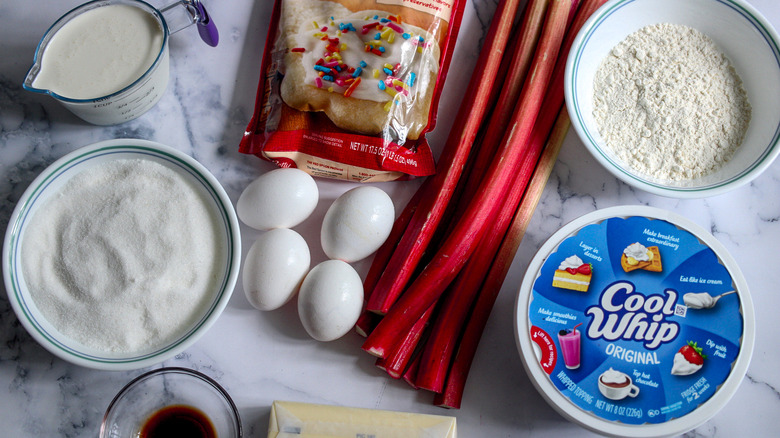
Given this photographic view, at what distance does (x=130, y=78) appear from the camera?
105 centimetres

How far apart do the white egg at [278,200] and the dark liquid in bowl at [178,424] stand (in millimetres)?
344

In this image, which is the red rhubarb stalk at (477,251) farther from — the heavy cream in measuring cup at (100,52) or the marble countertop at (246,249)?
the heavy cream in measuring cup at (100,52)

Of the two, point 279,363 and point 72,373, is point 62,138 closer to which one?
point 72,373

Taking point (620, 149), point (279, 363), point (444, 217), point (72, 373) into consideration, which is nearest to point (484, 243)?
point (444, 217)

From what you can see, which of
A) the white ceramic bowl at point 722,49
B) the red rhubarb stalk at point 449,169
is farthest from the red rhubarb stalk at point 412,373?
the white ceramic bowl at point 722,49

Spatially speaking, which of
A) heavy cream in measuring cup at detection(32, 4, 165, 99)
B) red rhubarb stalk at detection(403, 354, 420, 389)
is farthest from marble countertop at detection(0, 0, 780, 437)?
heavy cream in measuring cup at detection(32, 4, 165, 99)

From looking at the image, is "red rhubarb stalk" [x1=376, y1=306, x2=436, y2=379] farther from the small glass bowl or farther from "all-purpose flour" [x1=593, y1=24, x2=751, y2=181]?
"all-purpose flour" [x1=593, y1=24, x2=751, y2=181]

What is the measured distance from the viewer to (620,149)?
3.59 ft

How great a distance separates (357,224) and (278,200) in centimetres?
14

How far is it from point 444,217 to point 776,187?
674 millimetres

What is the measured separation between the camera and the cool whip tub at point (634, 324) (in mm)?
963

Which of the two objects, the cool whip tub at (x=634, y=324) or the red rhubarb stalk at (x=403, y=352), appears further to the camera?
the red rhubarb stalk at (x=403, y=352)

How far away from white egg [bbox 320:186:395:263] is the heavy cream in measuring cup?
0.43m

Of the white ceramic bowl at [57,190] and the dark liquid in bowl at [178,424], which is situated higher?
the white ceramic bowl at [57,190]
